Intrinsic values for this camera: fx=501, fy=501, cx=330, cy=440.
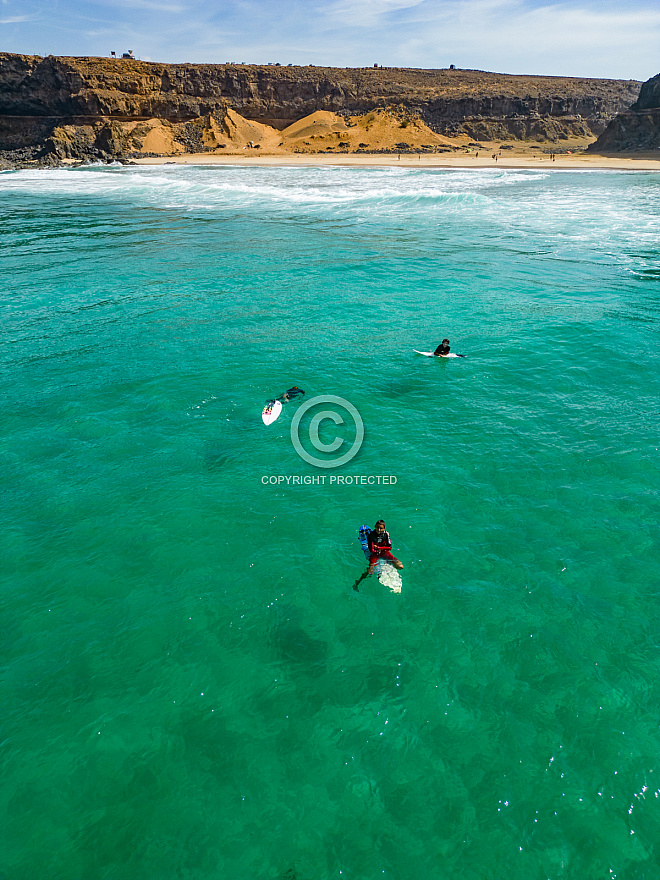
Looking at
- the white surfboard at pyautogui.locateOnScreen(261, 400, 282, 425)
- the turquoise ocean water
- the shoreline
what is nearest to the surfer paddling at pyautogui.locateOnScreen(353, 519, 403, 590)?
the turquoise ocean water

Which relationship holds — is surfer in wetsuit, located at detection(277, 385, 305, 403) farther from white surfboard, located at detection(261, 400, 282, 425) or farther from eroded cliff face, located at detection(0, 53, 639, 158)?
eroded cliff face, located at detection(0, 53, 639, 158)

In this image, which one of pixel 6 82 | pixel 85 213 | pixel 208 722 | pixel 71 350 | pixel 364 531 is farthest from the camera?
pixel 6 82

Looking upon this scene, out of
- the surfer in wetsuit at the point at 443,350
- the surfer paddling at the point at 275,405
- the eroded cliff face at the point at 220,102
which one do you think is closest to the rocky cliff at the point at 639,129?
the eroded cliff face at the point at 220,102

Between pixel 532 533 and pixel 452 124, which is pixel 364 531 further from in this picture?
pixel 452 124

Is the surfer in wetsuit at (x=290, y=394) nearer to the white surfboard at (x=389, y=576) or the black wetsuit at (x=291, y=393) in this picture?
the black wetsuit at (x=291, y=393)

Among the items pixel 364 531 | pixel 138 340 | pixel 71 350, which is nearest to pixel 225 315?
pixel 138 340

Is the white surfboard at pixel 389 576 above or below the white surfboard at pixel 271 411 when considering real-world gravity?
below
